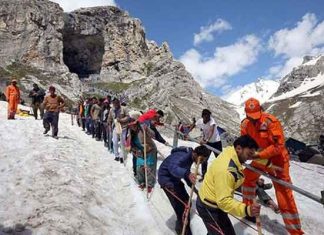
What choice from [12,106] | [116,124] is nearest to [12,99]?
[12,106]

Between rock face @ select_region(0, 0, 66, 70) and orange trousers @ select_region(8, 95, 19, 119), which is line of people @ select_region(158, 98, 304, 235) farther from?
rock face @ select_region(0, 0, 66, 70)

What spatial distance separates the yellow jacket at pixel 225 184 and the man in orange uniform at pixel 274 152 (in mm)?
1734

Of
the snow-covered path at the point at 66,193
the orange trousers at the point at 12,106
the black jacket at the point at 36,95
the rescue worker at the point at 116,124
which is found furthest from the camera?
the black jacket at the point at 36,95

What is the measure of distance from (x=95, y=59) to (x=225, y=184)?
252ft

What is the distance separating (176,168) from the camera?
8141 mm

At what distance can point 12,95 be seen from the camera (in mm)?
23891

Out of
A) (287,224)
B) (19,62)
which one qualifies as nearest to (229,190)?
(287,224)

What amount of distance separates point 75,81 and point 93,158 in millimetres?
48734

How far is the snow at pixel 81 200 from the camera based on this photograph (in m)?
8.25

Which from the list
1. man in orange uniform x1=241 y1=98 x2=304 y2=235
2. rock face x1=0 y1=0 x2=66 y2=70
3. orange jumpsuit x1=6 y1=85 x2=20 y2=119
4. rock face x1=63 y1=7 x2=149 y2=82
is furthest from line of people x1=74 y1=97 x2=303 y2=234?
rock face x1=63 y1=7 x2=149 y2=82

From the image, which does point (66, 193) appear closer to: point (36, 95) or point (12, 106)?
point (12, 106)

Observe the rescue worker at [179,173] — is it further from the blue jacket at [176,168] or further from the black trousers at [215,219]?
the black trousers at [215,219]

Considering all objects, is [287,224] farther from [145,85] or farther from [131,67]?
[131,67]

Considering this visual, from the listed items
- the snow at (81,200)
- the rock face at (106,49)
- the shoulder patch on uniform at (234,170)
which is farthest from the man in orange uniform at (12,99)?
the rock face at (106,49)
